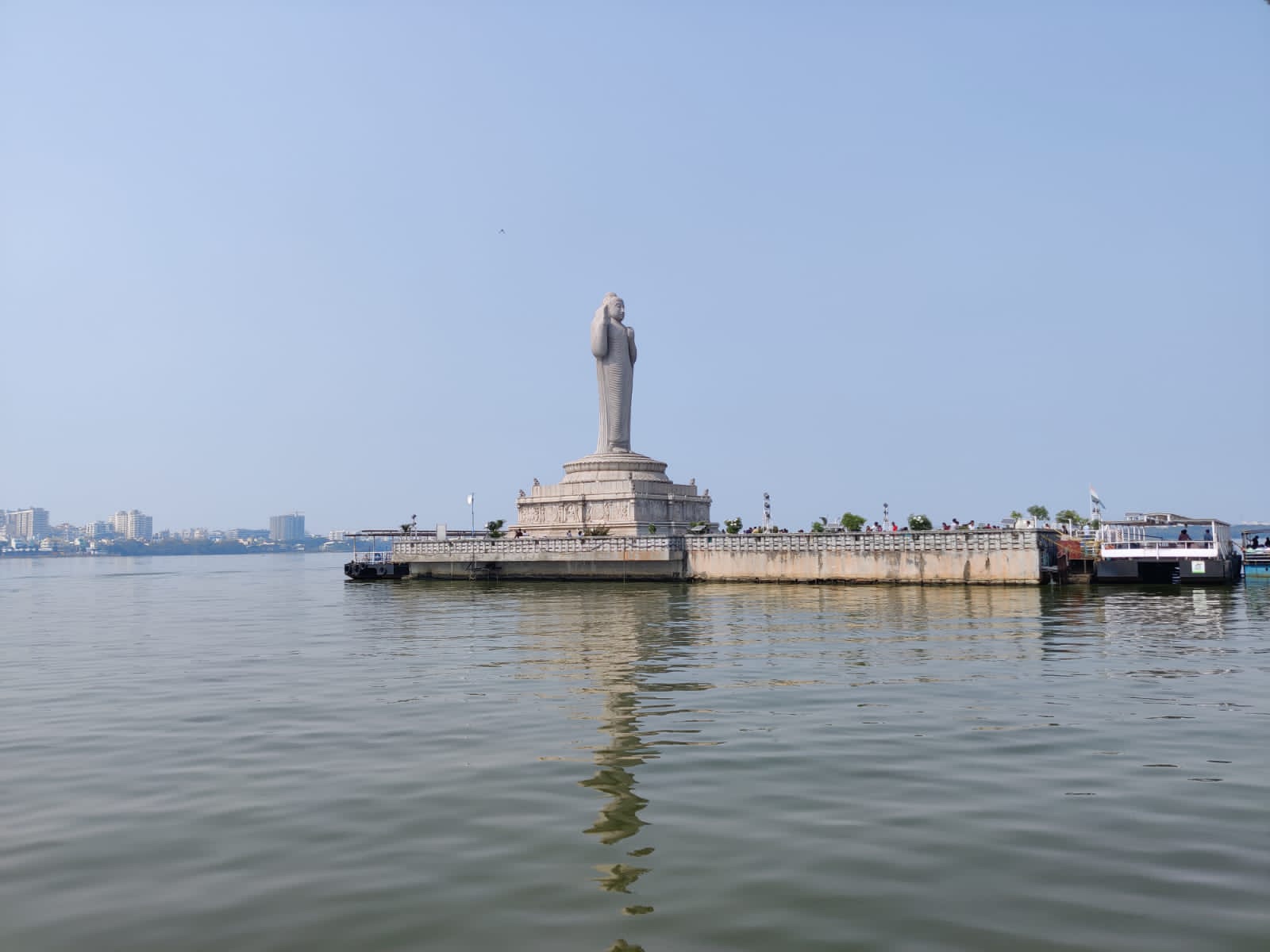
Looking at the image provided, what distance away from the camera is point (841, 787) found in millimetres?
10641

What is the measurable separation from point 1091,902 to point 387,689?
45.0 ft

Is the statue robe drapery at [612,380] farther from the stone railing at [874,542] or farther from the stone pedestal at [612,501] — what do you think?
the stone railing at [874,542]

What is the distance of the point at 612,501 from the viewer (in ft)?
203

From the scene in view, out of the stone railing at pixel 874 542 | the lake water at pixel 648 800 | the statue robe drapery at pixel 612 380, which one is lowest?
the lake water at pixel 648 800

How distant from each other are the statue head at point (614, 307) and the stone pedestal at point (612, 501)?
9434mm

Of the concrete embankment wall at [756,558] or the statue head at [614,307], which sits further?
the statue head at [614,307]

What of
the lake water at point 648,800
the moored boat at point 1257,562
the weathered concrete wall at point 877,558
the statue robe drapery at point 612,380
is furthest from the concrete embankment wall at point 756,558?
the lake water at point 648,800

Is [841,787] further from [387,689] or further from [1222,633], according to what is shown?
[1222,633]

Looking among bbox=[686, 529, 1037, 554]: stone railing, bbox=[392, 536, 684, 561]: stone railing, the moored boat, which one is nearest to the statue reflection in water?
bbox=[686, 529, 1037, 554]: stone railing

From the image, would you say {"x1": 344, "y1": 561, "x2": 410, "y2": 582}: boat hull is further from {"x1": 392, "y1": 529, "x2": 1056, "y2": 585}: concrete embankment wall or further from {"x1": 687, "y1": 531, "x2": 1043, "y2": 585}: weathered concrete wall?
{"x1": 687, "y1": 531, "x2": 1043, "y2": 585}: weathered concrete wall

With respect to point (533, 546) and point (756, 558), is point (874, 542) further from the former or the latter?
point (533, 546)

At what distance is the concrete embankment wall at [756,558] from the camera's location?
46.1 meters

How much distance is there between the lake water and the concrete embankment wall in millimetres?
22901

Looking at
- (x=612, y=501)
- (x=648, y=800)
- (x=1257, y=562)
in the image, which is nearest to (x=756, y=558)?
(x=612, y=501)
